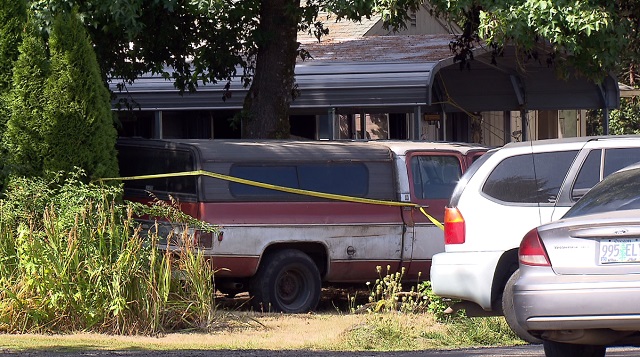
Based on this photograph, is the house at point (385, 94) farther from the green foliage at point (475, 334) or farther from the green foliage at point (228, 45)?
the green foliage at point (475, 334)

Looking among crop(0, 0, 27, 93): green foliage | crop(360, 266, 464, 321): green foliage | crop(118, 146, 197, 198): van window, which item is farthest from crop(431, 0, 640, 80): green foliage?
crop(0, 0, 27, 93): green foliage

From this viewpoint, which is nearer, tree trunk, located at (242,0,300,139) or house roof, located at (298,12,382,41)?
tree trunk, located at (242,0,300,139)

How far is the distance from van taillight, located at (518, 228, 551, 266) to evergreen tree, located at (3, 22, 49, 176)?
6443mm

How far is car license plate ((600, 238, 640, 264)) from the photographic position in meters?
7.00

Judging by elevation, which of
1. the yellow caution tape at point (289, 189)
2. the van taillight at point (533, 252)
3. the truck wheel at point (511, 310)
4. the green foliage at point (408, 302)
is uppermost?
the yellow caution tape at point (289, 189)

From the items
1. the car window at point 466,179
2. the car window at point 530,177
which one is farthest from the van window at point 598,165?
the car window at point 466,179

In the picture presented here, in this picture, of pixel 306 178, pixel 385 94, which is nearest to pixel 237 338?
pixel 306 178

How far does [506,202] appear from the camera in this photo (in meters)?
9.32

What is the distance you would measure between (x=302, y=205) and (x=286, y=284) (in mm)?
906

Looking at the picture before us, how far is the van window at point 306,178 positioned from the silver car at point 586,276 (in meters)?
5.50

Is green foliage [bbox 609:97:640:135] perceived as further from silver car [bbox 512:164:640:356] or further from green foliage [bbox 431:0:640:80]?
silver car [bbox 512:164:640:356]

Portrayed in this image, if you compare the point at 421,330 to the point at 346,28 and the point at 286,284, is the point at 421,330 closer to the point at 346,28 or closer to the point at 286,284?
the point at 286,284

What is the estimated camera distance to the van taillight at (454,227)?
31.1ft

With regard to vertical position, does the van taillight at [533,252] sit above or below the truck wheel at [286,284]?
above
